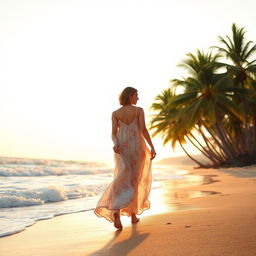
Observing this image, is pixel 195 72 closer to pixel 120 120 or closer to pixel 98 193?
pixel 98 193

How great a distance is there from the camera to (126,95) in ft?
15.5

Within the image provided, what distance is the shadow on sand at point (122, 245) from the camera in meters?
2.92

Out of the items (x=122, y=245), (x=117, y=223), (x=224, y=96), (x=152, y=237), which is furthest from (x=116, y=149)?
(x=224, y=96)

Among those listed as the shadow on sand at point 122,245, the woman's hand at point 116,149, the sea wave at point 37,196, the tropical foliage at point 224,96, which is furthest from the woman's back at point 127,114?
A: the tropical foliage at point 224,96

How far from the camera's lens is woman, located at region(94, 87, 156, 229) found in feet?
15.0

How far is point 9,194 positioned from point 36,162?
32609mm

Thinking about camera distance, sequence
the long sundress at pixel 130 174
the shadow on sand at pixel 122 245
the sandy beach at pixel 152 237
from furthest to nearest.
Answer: the long sundress at pixel 130 174 < the shadow on sand at pixel 122 245 < the sandy beach at pixel 152 237

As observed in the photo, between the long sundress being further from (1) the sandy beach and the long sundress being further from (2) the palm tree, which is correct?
(2) the palm tree

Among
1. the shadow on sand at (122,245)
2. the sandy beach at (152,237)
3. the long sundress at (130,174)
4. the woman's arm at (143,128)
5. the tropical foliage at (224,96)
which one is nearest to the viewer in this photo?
the sandy beach at (152,237)

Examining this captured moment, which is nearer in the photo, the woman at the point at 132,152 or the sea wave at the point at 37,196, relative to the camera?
the woman at the point at 132,152

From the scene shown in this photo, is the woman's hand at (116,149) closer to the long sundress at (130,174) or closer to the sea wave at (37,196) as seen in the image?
the long sundress at (130,174)

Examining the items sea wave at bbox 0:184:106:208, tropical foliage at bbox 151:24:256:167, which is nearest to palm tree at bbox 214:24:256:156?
tropical foliage at bbox 151:24:256:167

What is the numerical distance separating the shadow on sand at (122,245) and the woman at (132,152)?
870mm

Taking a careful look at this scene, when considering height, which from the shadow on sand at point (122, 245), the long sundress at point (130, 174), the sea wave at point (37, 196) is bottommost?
the shadow on sand at point (122, 245)
